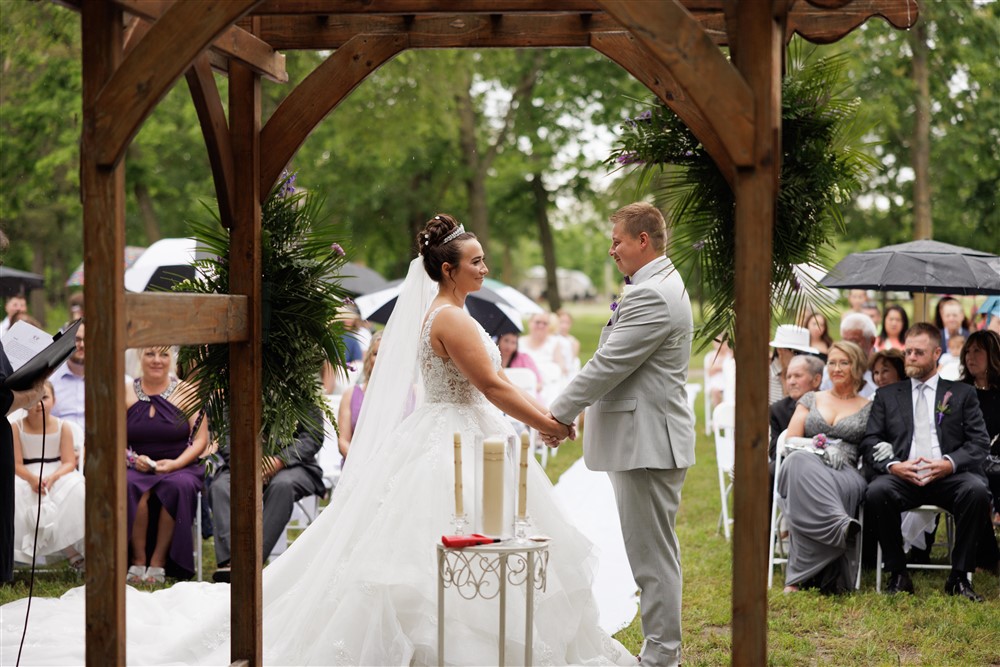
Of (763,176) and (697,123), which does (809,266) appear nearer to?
(697,123)

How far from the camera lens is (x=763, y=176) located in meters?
3.56

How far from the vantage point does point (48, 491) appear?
7430mm

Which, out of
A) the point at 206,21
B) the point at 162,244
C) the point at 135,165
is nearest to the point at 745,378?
the point at 206,21

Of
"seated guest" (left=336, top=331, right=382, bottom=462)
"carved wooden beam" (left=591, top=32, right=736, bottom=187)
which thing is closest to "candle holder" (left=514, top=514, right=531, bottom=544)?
"carved wooden beam" (left=591, top=32, right=736, bottom=187)

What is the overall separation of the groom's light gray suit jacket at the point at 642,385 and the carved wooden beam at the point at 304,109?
161 centimetres

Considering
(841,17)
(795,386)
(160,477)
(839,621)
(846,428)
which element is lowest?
(839,621)

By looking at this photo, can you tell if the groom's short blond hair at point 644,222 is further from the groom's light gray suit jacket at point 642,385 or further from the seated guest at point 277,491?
the seated guest at point 277,491

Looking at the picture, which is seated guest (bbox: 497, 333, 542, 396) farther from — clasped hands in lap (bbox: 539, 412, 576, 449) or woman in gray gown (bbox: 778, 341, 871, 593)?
clasped hands in lap (bbox: 539, 412, 576, 449)

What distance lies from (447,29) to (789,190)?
67.2 inches

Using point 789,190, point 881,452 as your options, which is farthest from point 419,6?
point 881,452

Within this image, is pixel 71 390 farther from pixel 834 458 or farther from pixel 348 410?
pixel 834 458

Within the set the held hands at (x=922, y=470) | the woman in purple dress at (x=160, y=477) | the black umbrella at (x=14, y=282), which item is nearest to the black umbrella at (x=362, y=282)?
the black umbrella at (x=14, y=282)

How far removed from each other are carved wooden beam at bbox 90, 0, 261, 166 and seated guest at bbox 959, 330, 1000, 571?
561cm

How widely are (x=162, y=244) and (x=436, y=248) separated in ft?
18.6
